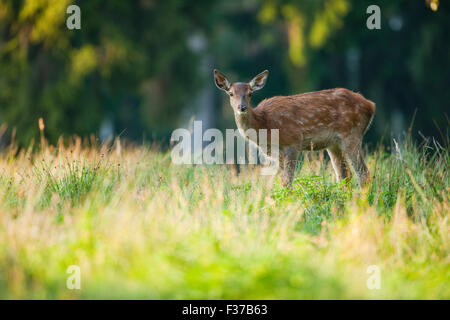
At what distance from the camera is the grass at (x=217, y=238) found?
195 inches

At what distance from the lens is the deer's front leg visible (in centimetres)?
850

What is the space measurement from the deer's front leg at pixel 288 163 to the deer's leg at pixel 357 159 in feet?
2.36

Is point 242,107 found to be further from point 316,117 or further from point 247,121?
point 316,117

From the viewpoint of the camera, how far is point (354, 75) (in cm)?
2519

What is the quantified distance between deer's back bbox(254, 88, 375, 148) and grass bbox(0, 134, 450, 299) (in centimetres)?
145

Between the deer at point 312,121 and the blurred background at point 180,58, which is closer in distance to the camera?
the deer at point 312,121

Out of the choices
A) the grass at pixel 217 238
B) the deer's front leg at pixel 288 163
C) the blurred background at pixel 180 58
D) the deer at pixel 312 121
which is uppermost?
the blurred background at pixel 180 58

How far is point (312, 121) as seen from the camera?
29.7 feet

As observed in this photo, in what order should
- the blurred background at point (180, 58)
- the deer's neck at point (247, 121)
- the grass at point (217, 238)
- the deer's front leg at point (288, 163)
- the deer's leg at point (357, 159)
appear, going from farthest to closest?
the blurred background at point (180, 58) < the deer's neck at point (247, 121) < the deer's leg at point (357, 159) < the deer's front leg at point (288, 163) < the grass at point (217, 238)

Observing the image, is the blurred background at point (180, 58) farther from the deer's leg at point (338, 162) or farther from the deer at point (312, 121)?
the deer's leg at point (338, 162)

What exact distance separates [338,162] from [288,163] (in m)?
0.89

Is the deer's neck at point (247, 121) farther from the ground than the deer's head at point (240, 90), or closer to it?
closer to it

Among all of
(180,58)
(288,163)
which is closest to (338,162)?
(288,163)

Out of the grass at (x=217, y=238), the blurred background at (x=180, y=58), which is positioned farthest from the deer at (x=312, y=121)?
the blurred background at (x=180, y=58)
